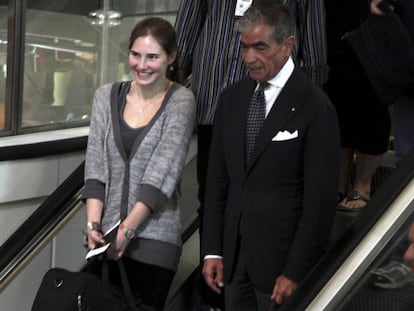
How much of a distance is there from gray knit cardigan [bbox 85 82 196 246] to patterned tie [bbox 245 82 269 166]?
0.40 metres

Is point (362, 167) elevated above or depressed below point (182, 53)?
below

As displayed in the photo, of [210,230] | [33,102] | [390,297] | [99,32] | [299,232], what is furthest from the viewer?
[99,32]

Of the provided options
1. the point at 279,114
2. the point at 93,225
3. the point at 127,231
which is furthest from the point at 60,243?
the point at 279,114

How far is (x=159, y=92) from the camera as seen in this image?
10.4 feet

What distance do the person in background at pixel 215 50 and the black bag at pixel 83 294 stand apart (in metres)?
0.49

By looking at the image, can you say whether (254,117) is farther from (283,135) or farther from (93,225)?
(93,225)

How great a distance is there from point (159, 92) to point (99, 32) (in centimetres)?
263

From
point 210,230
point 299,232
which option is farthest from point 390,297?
point 210,230

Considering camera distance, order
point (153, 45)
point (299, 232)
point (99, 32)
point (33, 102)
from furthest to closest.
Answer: point (99, 32)
point (33, 102)
point (153, 45)
point (299, 232)

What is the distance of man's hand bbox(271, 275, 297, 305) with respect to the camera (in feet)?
8.53

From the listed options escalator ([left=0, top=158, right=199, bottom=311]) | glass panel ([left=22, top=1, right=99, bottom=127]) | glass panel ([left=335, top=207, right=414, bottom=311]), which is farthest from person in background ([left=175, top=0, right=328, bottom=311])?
glass panel ([left=22, top=1, right=99, bottom=127])

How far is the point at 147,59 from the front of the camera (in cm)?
311

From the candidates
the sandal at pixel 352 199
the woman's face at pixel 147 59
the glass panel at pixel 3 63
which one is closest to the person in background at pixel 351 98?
the sandal at pixel 352 199

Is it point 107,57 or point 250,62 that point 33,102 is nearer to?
point 107,57
